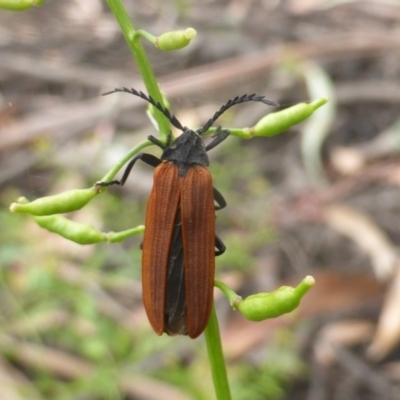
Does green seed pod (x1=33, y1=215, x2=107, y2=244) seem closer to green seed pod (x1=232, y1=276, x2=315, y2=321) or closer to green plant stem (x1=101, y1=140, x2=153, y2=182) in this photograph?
green plant stem (x1=101, y1=140, x2=153, y2=182)

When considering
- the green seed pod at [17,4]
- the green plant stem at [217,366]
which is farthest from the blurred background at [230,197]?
the green plant stem at [217,366]

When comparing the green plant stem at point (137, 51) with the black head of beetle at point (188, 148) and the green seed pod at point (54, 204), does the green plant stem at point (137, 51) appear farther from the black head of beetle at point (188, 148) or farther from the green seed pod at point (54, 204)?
the black head of beetle at point (188, 148)

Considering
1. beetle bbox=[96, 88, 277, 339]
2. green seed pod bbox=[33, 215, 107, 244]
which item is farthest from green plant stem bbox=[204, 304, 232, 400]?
green seed pod bbox=[33, 215, 107, 244]

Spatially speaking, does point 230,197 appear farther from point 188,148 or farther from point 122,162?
point 122,162

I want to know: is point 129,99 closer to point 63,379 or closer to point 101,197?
point 101,197

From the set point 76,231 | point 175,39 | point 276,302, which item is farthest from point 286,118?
point 76,231

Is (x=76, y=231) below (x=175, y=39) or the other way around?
below

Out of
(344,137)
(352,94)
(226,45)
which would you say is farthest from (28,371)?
(226,45)
